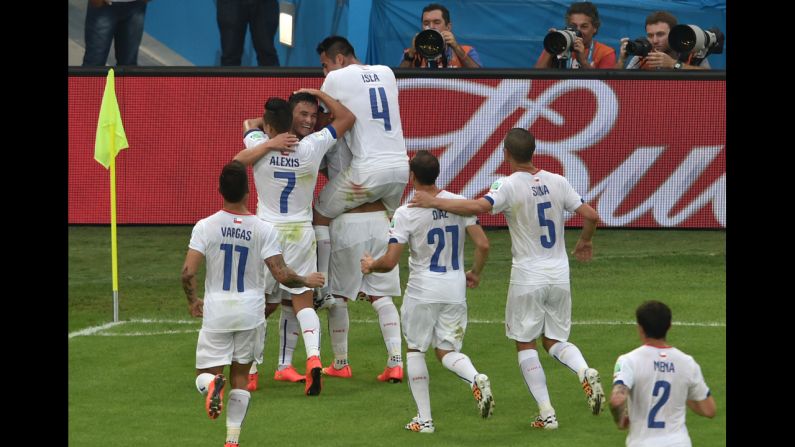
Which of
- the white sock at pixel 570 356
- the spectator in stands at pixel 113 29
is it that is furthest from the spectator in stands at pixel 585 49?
the white sock at pixel 570 356

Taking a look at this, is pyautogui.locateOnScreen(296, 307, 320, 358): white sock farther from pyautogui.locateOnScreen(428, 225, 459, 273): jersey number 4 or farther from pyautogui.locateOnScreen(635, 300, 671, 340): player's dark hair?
pyautogui.locateOnScreen(635, 300, 671, 340): player's dark hair

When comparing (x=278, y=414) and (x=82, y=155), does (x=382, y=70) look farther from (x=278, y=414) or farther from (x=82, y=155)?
(x=82, y=155)

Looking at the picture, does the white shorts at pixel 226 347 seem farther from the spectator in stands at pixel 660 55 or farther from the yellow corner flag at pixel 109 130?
the spectator in stands at pixel 660 55

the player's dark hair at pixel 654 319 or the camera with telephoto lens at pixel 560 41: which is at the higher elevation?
the camera with telephoto lens at pixel 560 41

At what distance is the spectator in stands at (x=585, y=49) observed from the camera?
17.1 m

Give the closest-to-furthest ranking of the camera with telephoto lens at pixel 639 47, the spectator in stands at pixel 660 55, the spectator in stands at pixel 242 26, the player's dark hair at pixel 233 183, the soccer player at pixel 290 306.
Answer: the player's dark hair at pixel 233 183 → the soccer player at pixel 290 306 → the camera with telephoto lens at pixel 639 47 → the spectator in stands at pixel 660 55 → the spectator in stands at pixel 242 26

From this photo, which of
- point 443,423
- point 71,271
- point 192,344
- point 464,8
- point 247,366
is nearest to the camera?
point 247,366

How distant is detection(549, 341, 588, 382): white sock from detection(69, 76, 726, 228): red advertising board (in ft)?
22.8

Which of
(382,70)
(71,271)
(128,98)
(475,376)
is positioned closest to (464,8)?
(128,98)

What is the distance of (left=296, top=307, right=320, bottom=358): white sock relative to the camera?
10891 millimetres

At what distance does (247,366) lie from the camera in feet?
30.7

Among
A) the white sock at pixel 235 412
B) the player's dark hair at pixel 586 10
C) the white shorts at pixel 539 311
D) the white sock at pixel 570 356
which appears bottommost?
the white sock at pixel 235 412

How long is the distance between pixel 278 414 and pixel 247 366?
45.0 inches

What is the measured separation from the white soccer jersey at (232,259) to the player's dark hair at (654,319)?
286 centimetres
